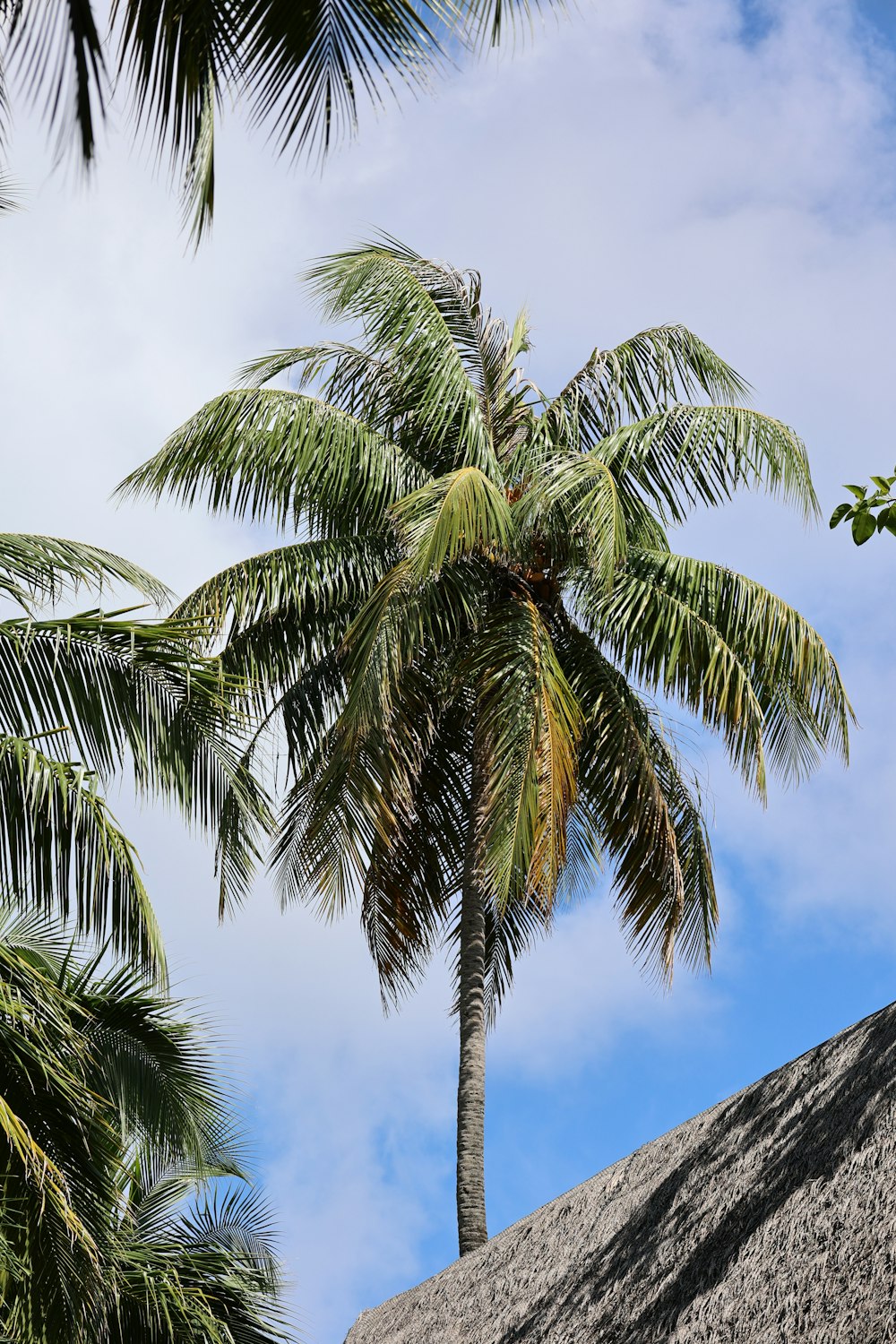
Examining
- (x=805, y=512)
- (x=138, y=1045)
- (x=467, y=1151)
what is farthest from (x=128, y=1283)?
(x=805, y=512)

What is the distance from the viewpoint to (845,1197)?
16.6 ft

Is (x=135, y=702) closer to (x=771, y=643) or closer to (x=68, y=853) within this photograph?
(x=68, y=853)

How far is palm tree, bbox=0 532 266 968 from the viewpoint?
22.4ft

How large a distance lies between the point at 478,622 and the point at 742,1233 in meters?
6.11

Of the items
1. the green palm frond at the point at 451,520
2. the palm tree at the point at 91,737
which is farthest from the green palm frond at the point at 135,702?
the green palm frond at the point at 451,520

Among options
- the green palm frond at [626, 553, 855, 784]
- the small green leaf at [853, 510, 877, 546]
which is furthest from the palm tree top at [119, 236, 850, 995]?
the small green leaf at [853, 510, 877, 546]

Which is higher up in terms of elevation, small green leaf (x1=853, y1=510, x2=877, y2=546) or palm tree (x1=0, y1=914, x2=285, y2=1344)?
palm tree (x1=0, y1=914, x2=285, y2=1344)

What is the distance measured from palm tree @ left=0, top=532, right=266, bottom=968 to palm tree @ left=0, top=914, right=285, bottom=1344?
1.47 ft

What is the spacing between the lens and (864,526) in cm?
429

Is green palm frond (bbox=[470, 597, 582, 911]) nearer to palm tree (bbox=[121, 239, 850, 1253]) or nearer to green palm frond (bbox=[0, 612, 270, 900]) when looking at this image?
palm tree (bbox=[121, 239, 850, 1253])

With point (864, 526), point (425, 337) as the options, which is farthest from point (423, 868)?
point (864, 526)

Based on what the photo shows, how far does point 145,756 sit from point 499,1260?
12.2 ft

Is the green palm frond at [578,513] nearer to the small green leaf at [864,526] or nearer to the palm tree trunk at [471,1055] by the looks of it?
the palm tree trunk at [471,1055]

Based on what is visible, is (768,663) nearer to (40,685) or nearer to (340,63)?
(40,685)
